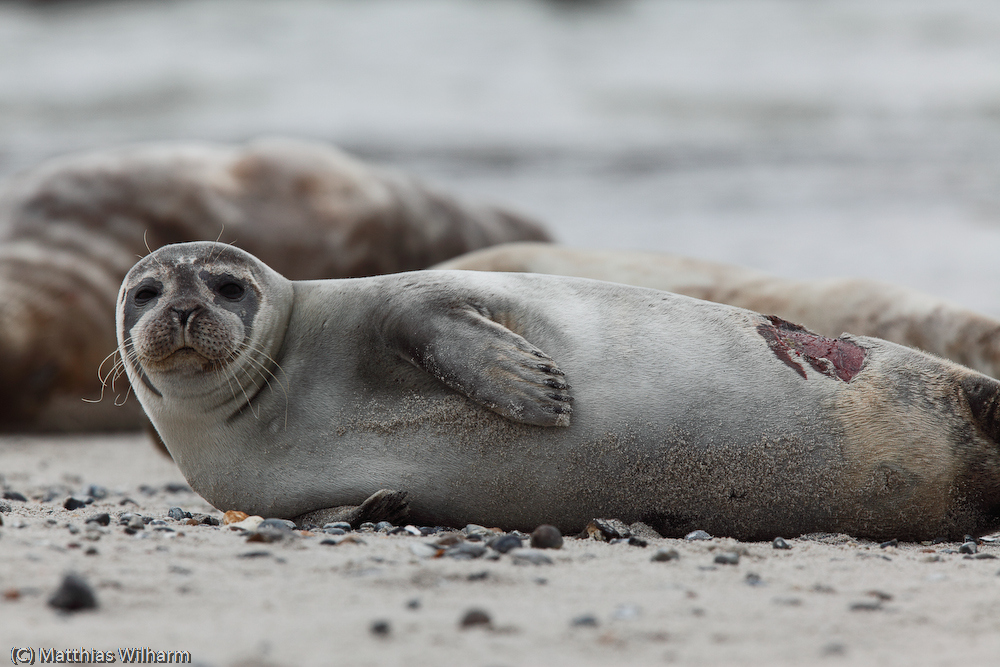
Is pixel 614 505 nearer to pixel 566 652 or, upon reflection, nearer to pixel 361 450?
pixel 361 450

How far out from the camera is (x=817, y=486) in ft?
10.4

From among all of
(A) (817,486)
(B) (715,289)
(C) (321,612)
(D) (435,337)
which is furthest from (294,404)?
(B) (715,289)

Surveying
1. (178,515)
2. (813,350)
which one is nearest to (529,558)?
(813,350)

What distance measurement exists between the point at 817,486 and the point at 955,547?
0.42 metres

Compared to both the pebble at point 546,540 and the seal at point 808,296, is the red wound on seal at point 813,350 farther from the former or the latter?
the seal at point 808,296

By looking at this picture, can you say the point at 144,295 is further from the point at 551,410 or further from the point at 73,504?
→ the point at 551,410

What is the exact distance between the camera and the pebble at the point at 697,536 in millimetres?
3135

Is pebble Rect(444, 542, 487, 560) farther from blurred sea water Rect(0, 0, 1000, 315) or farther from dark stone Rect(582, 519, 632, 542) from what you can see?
blurred sea water Rect(0, 0, 1000, 315)

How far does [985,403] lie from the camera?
10.7 feet

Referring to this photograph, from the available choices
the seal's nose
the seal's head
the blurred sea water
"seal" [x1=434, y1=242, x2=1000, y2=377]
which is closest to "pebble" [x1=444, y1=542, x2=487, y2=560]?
the seal's head

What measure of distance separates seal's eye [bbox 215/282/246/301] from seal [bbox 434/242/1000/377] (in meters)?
2.14

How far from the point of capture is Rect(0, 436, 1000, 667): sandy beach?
6.49 feet

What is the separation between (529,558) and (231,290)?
1.39 m

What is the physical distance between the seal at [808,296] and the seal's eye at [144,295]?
2.30m
